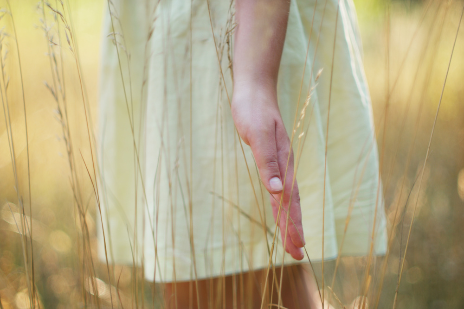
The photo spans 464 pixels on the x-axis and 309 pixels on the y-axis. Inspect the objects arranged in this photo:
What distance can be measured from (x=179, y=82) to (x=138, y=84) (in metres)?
0.17

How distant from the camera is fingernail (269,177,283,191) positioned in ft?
1.38

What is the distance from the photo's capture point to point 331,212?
0.69 meters

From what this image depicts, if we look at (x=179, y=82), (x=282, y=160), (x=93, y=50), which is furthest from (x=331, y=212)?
(x=93, y=50)

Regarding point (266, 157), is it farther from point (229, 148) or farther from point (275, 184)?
point (229, 148)

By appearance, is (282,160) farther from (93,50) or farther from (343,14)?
(93,50)

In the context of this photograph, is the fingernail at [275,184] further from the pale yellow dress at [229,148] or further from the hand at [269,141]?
the pale yellow dress at [229,148]

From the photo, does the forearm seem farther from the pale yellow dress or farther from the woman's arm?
the pale yellow dress

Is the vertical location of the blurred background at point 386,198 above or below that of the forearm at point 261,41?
below

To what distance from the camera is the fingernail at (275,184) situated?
0.42m

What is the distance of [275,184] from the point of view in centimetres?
42

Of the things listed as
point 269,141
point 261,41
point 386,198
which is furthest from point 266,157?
point 386,198

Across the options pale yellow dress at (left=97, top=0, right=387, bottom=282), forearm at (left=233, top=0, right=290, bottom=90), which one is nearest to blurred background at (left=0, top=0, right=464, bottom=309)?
pale yellow dress at (left=97, top=0, right=387, bottom=282)

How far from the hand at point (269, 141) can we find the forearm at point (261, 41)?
0.02 metres

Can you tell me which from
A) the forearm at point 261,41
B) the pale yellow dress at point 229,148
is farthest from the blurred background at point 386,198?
the forearm at point 261,41
